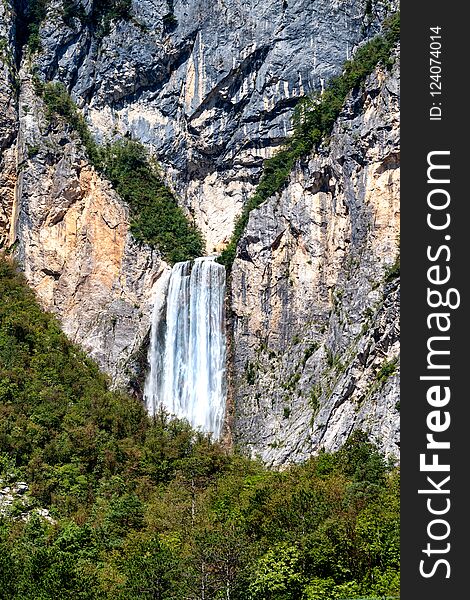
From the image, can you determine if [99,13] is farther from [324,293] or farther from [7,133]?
[324,293]

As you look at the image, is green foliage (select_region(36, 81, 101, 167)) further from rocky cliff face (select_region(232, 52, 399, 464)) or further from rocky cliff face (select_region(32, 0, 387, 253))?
rocky cliff face (select_region(232, 52, 399, 464))

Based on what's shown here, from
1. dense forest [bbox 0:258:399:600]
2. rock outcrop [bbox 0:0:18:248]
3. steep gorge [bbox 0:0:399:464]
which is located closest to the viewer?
dense forest [bbox 0:258:399:600]

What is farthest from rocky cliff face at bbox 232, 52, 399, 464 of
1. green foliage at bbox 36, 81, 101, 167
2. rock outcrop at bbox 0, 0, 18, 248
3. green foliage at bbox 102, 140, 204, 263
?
rock outcrop at bbox 0, 0, 18, 248

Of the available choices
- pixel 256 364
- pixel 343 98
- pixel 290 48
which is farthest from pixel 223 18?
pixel 256 364

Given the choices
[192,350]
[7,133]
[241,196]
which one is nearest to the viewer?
[192,350]

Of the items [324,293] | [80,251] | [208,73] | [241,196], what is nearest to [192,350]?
[324,293]

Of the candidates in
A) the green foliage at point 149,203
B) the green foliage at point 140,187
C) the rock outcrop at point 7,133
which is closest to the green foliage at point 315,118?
the green foliage at point 149,203

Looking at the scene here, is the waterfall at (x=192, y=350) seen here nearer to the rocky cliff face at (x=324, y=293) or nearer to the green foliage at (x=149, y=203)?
the rocky cliff face at (x=324, y=293)

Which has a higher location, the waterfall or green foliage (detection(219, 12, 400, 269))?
green foliage (detection(219, 12, 400, 269))
